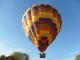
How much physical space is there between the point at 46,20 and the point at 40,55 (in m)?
6.63

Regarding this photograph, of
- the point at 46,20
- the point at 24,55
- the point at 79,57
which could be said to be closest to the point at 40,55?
the point at 46,20

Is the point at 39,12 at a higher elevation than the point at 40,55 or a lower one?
higher

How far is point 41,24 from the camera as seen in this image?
6725 cm

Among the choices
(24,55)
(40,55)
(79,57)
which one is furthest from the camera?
(79,57)

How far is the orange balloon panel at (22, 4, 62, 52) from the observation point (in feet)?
220

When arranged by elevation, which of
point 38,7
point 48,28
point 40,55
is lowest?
point 40,55

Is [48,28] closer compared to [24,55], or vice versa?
[48,28]

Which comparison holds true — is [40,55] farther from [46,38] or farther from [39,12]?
[39,12]

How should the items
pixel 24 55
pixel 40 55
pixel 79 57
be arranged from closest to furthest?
pixel 40 55
pixel 24 55
pixel 79 57

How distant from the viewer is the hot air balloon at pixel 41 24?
220 ft

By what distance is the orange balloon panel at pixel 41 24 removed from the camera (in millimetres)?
67188

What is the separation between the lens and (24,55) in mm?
173250

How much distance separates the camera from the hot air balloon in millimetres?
67188

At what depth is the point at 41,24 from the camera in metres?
67.2
